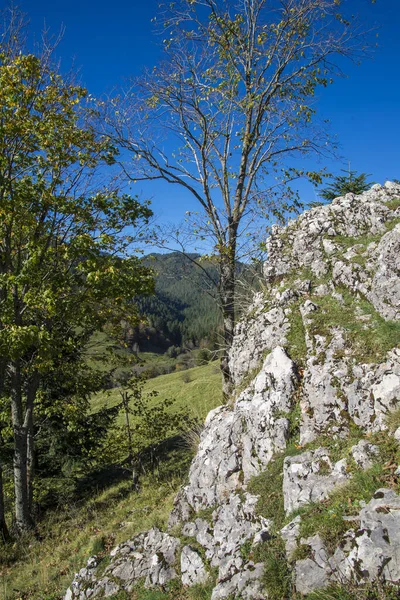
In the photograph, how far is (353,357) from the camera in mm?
6289

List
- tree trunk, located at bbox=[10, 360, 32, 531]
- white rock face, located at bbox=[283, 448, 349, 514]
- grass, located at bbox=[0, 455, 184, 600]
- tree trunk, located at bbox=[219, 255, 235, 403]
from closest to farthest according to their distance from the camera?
white rock face, located at bbox=[283, 448, 349, 514], grass, located at bbox=[0, 455, 184, 600], tree trunk, located at bbox=[219, 255, 235, 403], tree trunk, located at bbox=[10, 360, 32, 531]

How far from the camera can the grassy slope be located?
26.4 ft

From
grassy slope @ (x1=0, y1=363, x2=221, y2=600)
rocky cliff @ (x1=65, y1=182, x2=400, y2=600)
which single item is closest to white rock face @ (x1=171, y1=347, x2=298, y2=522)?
rocky cliff @ (x1=65, y1=182, x2=400, y2=600)

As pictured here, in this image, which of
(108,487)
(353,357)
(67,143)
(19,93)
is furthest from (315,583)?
(108,487)

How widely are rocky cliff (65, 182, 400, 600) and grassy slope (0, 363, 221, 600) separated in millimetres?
1612

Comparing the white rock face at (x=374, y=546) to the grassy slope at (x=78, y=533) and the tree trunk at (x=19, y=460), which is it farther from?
the tree trunk at (x=19, y=460)

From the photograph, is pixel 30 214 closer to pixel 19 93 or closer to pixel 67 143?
pixel 67 143

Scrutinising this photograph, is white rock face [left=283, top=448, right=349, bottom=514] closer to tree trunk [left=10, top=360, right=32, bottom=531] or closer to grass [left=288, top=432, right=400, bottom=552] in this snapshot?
grass [left=288, top=432, right=400, bottom=552]

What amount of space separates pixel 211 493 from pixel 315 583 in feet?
9.69

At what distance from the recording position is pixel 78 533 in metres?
10.5

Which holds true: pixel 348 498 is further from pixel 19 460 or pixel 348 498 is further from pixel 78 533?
pixel 19 460

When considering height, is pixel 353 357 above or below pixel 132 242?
below

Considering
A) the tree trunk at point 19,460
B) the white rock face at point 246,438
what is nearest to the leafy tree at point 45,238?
the tree trunk at point 19,460

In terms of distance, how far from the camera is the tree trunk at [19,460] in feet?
38.5
